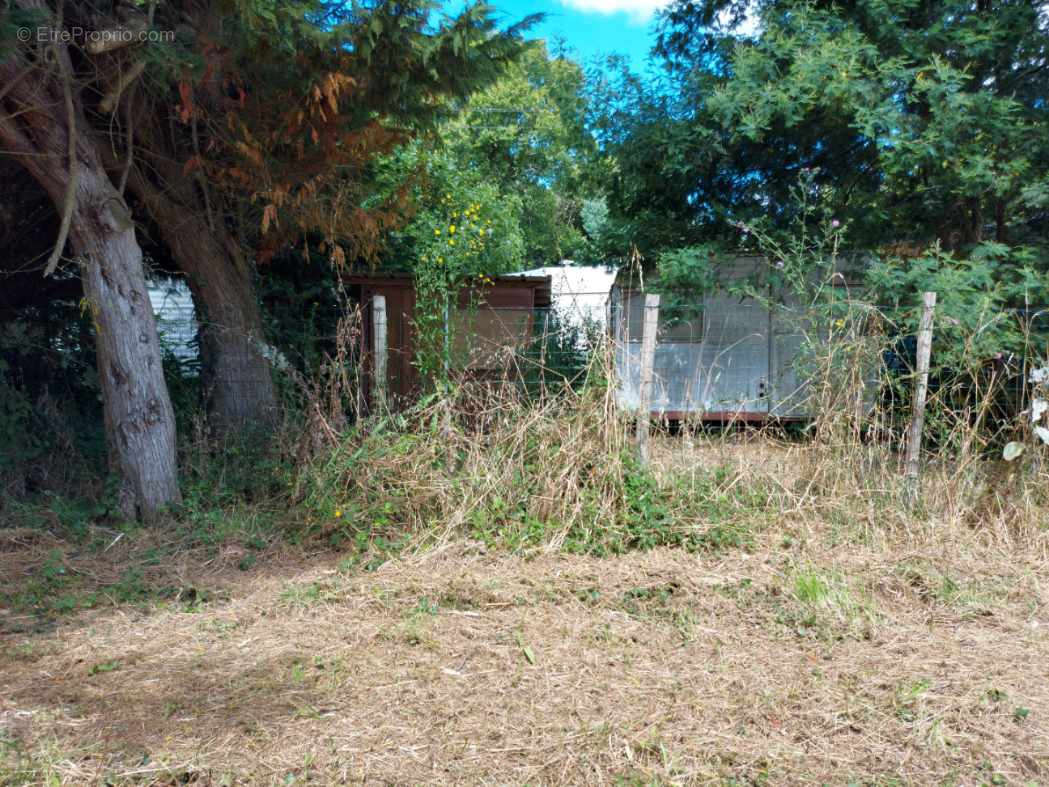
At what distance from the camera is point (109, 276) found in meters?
5.73

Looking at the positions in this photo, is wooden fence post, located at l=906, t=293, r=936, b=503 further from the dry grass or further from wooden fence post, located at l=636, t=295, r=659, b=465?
wooden fence post, located at l=636, t=295, r=659, b=465

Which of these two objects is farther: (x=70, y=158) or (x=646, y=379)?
(x=646, y=379)

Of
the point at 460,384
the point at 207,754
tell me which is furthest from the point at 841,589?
the point at 207,754

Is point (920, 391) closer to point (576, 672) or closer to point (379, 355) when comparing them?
point (576, 672)

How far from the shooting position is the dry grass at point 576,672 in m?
2.88

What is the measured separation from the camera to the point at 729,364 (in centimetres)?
990

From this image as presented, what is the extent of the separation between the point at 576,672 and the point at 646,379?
249 cm

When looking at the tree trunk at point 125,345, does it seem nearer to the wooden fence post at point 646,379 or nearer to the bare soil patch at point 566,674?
the bare soil patch at point 566,674

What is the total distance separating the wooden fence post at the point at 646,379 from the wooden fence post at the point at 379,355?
1.91 m

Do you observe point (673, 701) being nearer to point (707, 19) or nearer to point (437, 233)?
point (437, 233)

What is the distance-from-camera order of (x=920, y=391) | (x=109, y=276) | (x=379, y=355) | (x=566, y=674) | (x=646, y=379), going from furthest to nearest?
1. (x=379, y=355)
2. (x=109, y=276)
3. (x=646, y=379)
4. (x=920, y=391)
5. (x=566, y=674)

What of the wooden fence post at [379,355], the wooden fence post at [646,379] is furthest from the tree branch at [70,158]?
the wooden fence post at [646,379]

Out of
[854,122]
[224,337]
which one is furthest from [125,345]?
[854,122]

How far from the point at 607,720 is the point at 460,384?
2.98m
